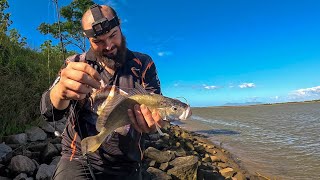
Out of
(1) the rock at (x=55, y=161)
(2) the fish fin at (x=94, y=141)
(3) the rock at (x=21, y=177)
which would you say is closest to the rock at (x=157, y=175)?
(1) the rock at (x=55, y=161)

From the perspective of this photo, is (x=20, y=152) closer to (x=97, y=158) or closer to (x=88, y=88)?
(x=97, y=158)

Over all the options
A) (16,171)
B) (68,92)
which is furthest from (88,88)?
(16,171)

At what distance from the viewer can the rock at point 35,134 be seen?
8522mm

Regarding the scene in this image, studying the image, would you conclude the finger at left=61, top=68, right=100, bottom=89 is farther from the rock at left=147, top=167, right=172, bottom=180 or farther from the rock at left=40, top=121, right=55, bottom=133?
the rock at left=40, top=121, right=55, bottom=133

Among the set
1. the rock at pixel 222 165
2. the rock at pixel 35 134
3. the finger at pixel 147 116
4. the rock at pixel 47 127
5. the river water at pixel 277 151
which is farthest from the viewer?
the rock at pixel 222 165

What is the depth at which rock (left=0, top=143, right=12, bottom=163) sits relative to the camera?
680 cm

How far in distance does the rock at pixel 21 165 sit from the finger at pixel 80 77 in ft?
15.0

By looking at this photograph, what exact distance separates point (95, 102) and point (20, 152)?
4.57 m

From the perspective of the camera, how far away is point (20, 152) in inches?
289

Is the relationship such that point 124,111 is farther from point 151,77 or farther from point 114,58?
point 151,77

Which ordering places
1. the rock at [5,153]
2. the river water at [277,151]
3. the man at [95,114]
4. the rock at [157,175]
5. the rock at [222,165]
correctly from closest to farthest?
the man at [95,114]
the rock at [5,153]
the rock at [157,175]
the river water at [277,151]
the rock at [222,165]

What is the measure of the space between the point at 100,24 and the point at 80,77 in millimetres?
1534

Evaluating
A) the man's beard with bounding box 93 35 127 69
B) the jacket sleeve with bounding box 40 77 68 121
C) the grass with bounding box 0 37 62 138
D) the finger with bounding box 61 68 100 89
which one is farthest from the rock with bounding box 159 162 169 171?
the finger with bounding box 61 68 100 89

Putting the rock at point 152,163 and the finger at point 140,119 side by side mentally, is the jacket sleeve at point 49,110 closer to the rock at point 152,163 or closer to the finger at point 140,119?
the finger at point 140,119
